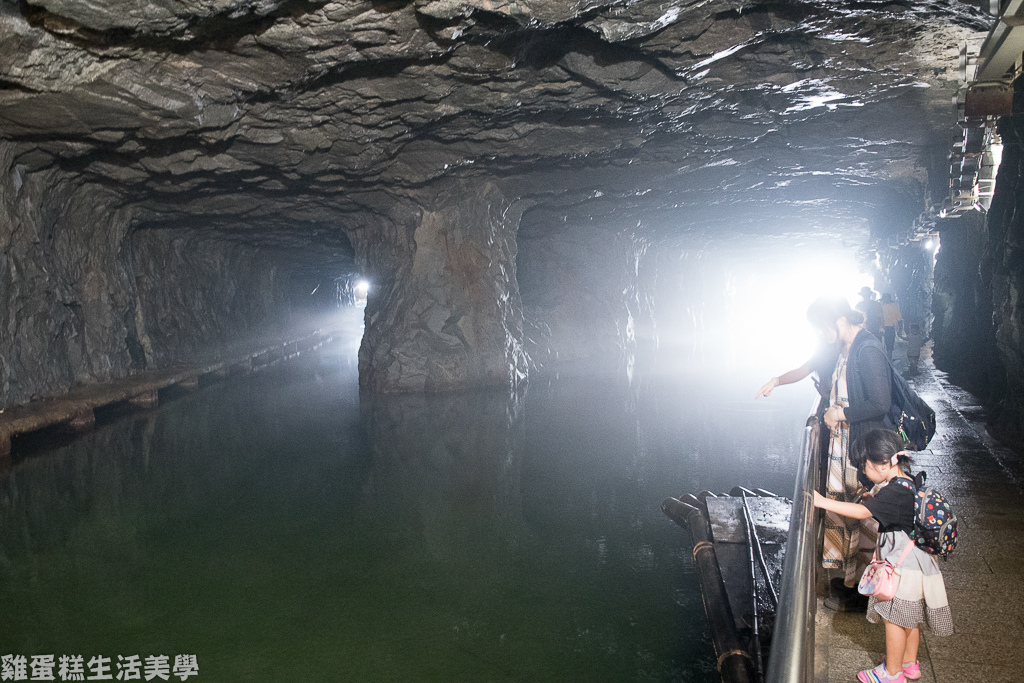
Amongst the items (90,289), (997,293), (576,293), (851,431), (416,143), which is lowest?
(851,431)

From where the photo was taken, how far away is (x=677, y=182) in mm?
13516

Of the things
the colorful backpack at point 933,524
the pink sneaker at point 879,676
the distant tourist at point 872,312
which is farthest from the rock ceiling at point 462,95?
the pink sneaker at point 879,676

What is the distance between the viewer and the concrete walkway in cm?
268

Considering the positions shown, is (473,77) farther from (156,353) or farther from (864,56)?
(156,353)

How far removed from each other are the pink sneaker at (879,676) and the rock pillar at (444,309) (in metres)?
10.9

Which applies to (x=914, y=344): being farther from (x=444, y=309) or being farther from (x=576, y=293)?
(x=576, y=293)

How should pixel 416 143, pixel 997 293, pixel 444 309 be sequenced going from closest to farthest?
pixel 997 293, pixel 416 143, pixel 444 309

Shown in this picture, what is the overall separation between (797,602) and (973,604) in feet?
6.91

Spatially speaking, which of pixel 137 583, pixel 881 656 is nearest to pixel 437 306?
pixel 137 583

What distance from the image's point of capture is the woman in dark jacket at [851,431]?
321 centimetres

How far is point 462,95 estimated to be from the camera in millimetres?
8102

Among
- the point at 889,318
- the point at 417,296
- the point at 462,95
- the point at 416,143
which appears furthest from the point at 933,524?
the point at 417,296

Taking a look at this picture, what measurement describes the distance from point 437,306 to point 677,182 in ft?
17.1

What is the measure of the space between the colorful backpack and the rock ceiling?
4691 mm
